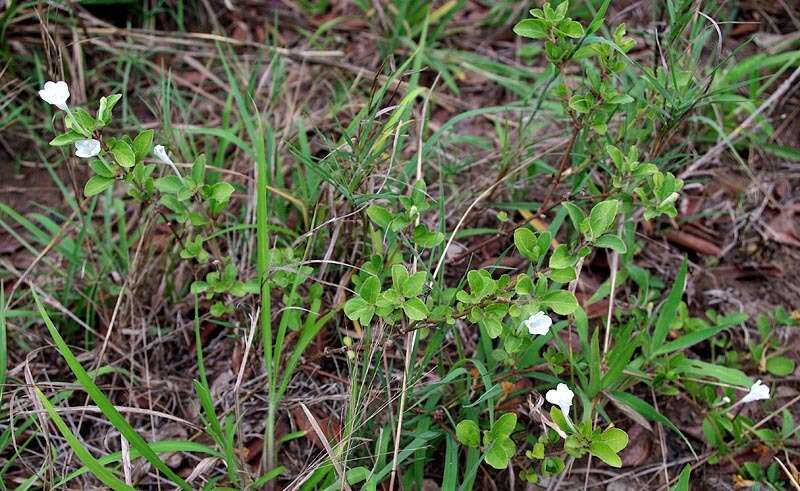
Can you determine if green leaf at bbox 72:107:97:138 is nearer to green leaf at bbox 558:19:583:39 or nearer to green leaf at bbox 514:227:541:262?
green leaf at bbox 514:227:541:262

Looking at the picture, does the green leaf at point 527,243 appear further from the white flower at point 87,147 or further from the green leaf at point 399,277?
the white flower at point 87,147

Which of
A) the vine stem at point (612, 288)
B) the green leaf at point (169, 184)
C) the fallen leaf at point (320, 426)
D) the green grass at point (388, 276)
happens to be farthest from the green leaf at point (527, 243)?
the green leaf at point (169, 184)

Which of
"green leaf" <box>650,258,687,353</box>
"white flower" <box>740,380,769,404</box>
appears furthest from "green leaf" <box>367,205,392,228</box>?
"white flower" <box>740,380,769,404</box>

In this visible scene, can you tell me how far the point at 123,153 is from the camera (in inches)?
62.8

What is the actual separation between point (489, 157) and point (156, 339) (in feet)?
3.92

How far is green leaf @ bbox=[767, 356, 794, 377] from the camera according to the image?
201 centimetres

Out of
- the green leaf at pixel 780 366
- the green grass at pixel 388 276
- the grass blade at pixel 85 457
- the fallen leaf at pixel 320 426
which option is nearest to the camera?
the grass blade at pixel 85 457

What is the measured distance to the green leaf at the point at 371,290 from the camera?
1.58 m

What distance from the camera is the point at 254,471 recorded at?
6.16ft

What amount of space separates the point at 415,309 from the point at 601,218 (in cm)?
45


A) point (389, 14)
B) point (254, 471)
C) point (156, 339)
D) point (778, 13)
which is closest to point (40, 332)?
point (156, 339)

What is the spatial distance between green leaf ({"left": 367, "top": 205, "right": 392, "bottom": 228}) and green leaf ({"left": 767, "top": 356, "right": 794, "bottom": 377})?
119 cm

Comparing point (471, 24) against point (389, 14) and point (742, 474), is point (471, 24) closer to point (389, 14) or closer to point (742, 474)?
point (389, 14)

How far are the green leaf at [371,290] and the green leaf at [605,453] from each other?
573 millimetres
